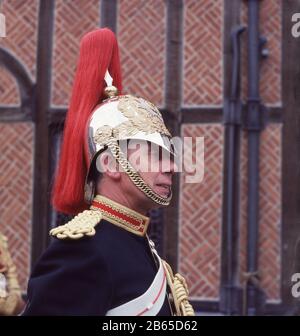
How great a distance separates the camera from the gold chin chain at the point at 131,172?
203 cm

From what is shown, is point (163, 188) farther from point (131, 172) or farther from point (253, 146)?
point (253, 146)

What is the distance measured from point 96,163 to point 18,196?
366 cm

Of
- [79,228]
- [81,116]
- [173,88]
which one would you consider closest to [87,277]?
[79,228]

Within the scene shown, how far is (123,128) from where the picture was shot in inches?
81.4

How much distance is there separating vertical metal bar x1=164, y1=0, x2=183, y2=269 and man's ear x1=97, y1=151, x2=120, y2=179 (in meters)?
3.52

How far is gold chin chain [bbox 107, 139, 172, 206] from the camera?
203 centimetres

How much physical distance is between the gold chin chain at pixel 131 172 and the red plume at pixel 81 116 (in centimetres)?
11

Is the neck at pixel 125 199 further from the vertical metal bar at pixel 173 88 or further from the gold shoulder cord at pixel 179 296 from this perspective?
the vertical metal bar at pixel 173 88

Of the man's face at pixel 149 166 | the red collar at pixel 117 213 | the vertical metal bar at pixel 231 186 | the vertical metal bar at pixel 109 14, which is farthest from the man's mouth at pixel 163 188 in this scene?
the vertical metal bar at pixel 109 14

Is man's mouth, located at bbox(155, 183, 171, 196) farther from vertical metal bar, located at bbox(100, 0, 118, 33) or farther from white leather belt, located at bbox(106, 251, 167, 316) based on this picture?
vertical metal bar, located at bbox(100, 0, 118, 33)

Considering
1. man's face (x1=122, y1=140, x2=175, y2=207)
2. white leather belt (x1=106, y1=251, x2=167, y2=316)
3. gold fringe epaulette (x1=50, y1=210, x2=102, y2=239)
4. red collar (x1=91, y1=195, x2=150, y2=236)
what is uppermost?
man's face (x1=122, y1=140, x2=175, y2=207)

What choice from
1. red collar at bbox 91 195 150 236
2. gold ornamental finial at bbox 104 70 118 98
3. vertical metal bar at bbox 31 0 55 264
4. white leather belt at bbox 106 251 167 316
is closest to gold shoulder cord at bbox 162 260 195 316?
white leather belt at bbox 106 251 167 316
